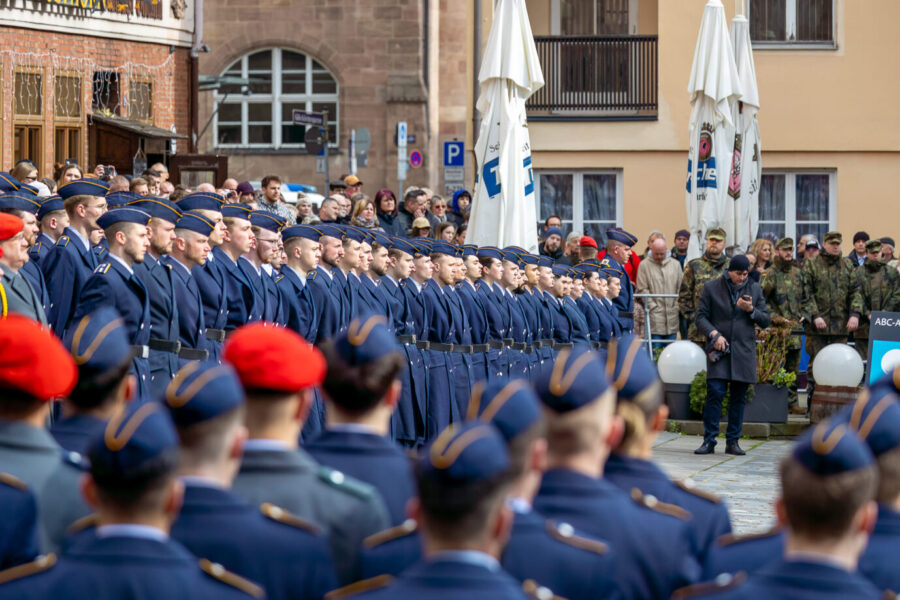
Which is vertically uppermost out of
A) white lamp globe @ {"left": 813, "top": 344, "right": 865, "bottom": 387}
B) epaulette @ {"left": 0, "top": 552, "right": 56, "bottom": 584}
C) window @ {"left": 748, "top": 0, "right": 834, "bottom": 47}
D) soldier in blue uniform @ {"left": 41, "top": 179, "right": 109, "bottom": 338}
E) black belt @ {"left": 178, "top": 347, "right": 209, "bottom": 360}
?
window @ {"left": 748, "top": 0, "right": 834, "bottom": 47}

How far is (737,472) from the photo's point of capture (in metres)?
12.5

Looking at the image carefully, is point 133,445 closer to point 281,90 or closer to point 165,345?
point 165,345

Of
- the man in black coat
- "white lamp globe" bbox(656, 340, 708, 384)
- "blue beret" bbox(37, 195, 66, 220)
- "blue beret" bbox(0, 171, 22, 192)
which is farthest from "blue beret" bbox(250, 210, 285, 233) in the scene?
"white lamp globe" bbox(656, 340, 708, 384)

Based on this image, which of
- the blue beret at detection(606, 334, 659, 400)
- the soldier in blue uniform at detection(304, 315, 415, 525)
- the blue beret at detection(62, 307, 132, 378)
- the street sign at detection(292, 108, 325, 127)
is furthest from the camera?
the street sign at detection(292, 108, 325, 127)

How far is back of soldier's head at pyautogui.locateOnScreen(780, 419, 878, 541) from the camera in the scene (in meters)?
3.27

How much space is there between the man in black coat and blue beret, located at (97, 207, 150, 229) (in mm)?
6205

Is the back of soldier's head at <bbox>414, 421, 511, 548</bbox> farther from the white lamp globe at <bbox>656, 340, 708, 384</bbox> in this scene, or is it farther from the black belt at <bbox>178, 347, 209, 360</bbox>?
the white lamp globe at <bbox>656, 340, 708, 384</bbox>

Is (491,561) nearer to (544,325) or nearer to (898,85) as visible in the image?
(544,325)

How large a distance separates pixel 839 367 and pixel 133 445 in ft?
40.7

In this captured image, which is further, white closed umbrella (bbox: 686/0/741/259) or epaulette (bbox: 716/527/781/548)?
white closed umbrella (bbox: 686/0/741/259)

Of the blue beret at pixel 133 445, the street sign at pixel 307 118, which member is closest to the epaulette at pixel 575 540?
Result: the blue beret at pixel 133 445

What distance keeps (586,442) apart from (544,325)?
475 inches

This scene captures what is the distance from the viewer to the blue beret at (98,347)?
4.96m

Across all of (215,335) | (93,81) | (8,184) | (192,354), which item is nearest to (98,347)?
(192,354)
